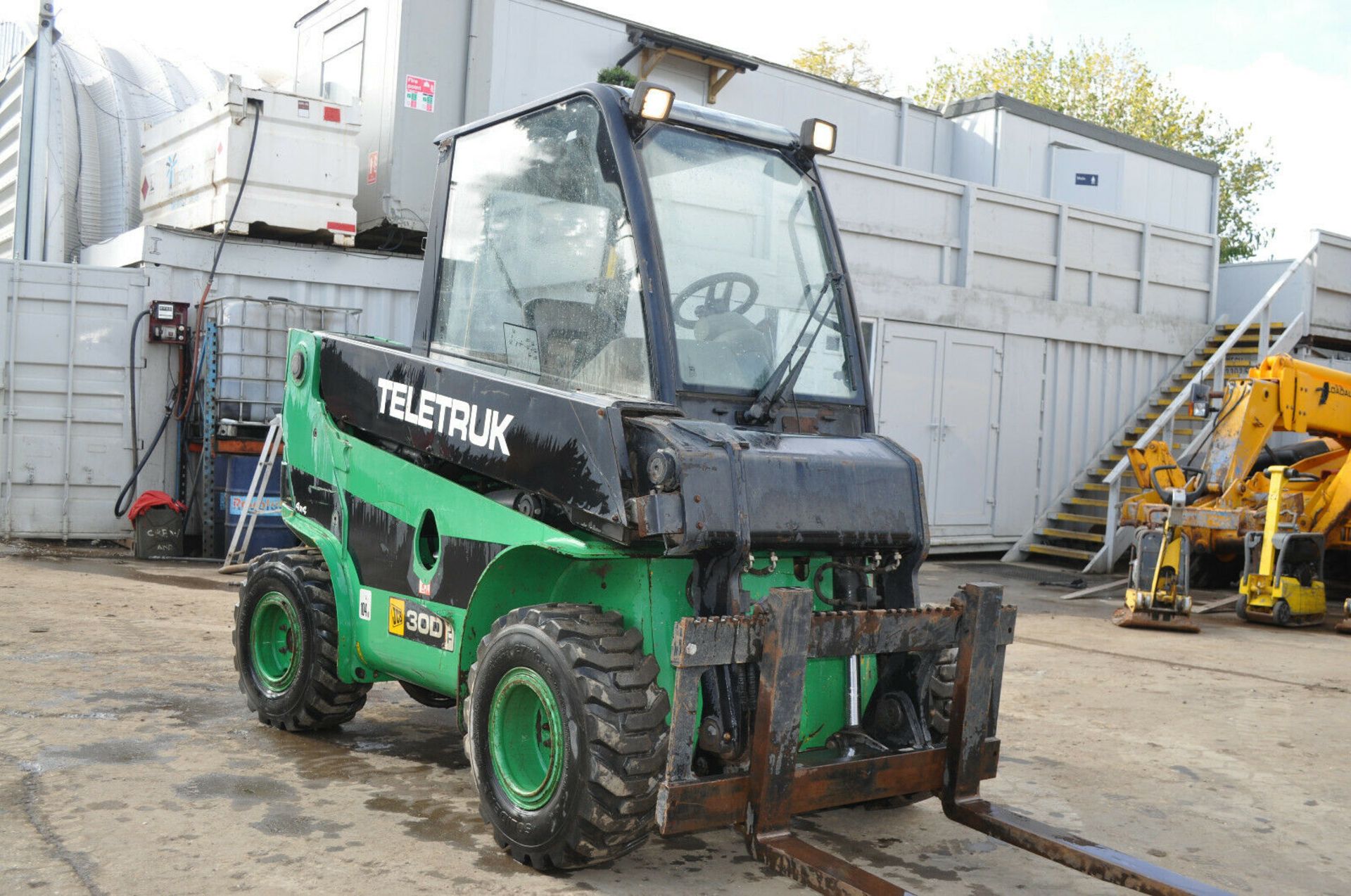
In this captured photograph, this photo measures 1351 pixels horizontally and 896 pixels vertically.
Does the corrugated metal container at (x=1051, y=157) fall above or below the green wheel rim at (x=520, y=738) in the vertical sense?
above

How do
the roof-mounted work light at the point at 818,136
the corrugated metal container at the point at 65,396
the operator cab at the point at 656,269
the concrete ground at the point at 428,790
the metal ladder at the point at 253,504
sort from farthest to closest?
the corrugated metal container at the point at 65,396 < the metal ladder at the point at 253,504 < the roof-mounted work light at the point at 818,136 < the operator cab at the point at 656,269 < the concrete ground at the point at 428,790

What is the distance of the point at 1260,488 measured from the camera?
1138 centimetres

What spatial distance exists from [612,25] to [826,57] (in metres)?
23.5

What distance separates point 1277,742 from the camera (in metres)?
6.04

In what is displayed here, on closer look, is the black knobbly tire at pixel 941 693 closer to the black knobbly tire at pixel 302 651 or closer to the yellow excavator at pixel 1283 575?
the black knobbly tire at pixel 302 651

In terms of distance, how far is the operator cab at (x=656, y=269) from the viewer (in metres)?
3.99

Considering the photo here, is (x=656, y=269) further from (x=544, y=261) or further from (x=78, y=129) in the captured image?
(x=78, y=129)

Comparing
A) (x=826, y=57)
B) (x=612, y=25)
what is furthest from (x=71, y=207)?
(x=826, y=57)

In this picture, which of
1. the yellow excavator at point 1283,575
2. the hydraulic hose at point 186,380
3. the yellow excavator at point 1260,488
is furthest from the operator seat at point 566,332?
the yellow excavator at point 1283,575

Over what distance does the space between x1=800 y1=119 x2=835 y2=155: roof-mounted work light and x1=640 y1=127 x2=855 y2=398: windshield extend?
0.10 meters

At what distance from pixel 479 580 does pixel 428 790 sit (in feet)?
3.16

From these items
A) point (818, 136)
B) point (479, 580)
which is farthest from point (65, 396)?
point (818, 136)

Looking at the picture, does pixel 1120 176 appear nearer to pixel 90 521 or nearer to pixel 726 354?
pixel 90 521

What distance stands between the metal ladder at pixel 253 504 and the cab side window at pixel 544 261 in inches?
224
